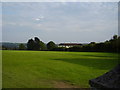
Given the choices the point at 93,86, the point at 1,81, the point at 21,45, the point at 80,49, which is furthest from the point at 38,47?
the point at 93,86

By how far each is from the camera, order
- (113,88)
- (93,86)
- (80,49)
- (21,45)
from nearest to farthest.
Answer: (113,88), (93,86), (80,49), (21,45)

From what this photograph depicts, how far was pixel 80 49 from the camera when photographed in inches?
1244

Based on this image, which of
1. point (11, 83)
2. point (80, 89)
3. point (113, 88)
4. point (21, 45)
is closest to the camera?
point (113, 88)

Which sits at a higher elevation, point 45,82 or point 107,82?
point 107,82

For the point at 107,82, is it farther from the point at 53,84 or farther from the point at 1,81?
the point at 1,81

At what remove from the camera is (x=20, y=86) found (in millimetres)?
4875

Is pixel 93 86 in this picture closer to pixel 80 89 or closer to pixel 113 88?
pixel 113 88

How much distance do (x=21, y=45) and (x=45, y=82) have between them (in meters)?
32.5

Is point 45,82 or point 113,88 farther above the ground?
point 113,88

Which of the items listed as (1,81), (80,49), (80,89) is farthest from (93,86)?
(80,49)

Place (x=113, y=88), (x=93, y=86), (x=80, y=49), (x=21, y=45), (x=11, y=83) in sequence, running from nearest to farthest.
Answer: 1. (x=113, y=88)
2. (x=93, y=86)
3. (x=11, y=83)
4. (x=80, y=49)
5. (x=21, y=45)

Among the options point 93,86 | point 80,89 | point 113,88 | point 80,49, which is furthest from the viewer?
point 80,49

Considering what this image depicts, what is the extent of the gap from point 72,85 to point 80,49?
26.7 meters

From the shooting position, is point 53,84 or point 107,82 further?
point 53,84
